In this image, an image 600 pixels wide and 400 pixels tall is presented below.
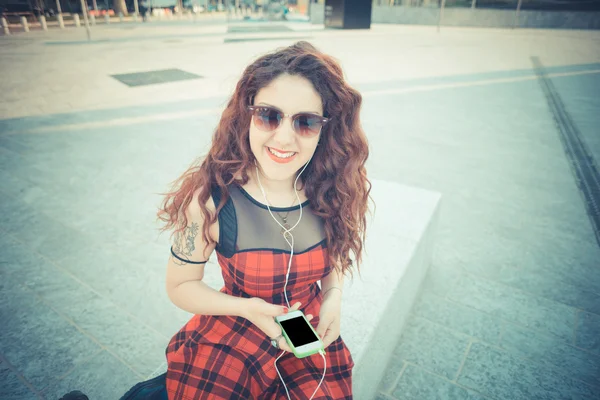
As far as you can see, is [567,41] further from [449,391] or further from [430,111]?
[449,391]

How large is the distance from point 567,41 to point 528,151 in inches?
684

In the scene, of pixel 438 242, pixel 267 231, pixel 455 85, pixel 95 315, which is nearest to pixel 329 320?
pixel 267 231

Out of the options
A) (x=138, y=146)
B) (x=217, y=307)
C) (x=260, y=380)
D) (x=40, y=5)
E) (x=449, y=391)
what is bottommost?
(x=449, y=391)

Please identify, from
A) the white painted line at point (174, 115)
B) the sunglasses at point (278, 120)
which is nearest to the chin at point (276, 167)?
the sunglasses at point (278, 120)

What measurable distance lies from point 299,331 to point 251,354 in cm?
28

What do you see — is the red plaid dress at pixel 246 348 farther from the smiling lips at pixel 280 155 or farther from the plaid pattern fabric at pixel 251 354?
→ the smiling lips at pixel 280 155

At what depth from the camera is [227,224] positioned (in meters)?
1.57

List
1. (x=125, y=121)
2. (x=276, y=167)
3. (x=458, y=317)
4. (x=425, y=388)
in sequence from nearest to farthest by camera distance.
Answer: (x=276, y=167), (x=425, y=388), (x=458, y=317), (x=125, y=121)

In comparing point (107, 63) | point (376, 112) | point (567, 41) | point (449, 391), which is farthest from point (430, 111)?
point (567, 41)

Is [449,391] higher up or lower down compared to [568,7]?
lower down

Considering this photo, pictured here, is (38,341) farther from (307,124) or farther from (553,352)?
(553,352)

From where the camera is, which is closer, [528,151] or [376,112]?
[528,151]

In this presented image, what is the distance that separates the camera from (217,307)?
60.7 inches

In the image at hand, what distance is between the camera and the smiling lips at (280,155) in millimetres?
1515
